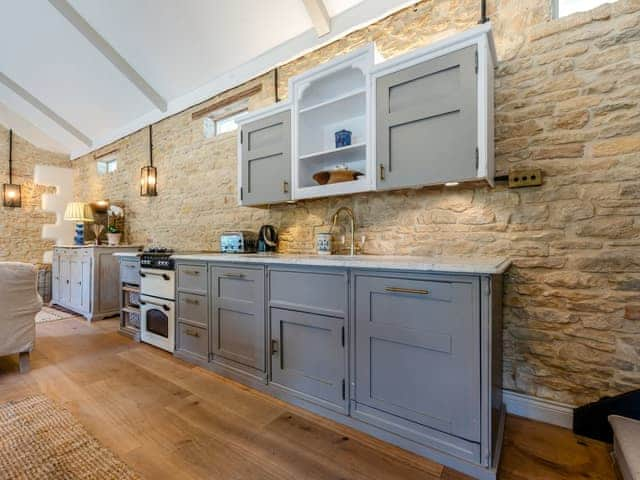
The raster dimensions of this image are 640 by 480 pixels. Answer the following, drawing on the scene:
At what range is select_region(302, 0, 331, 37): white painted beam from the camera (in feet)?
8.19

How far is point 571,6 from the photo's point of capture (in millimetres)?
1847

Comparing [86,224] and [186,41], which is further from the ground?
[186,41]

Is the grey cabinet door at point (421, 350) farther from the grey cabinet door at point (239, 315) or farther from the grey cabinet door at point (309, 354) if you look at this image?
the grey cabinet door at point (239, 315)

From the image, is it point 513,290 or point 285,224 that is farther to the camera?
point 285,224

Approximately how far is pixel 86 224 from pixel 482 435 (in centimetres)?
654

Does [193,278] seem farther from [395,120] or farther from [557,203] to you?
[557,203]

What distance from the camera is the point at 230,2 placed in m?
2.71

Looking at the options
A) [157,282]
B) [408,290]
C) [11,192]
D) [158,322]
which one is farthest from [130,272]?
[11,192]

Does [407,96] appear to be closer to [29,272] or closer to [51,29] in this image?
[29,272]

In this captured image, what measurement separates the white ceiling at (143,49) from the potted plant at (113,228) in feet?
3.98

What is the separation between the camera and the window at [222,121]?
144 inches

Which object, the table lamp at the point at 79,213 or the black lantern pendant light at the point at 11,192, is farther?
the black lantern pendant light at the point at 11,192

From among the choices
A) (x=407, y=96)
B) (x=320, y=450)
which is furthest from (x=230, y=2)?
(x=320, y=450)

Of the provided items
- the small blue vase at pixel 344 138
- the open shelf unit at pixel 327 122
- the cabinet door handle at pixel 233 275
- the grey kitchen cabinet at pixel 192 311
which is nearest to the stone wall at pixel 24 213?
the grey kitchen cabinet at pixel 192 311
